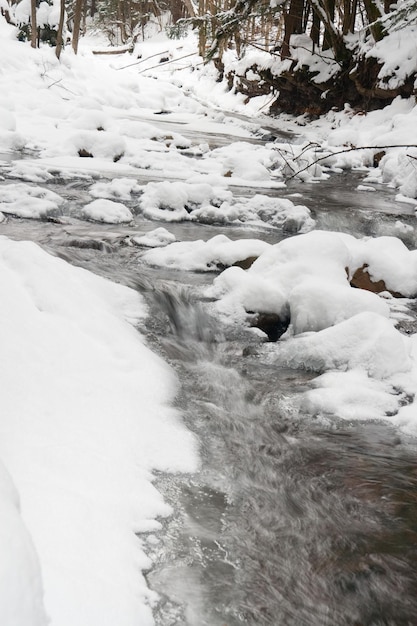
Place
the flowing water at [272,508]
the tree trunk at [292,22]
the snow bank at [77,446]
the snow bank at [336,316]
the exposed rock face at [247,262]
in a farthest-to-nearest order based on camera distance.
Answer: the tree trunk at [292,22]
the exposed rock face at [247,262]
the snow bank at [336,316]
the flowing water at [272,508]
the snow bank at [77,446]

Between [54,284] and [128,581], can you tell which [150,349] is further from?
[128,581]

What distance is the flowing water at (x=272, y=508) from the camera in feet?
6.03

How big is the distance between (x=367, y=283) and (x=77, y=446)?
3.37m

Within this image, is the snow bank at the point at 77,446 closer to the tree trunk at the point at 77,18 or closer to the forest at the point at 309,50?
the forest at the point at 309,50

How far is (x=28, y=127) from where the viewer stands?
12297 millimetres

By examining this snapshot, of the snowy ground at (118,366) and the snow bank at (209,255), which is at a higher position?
the snowy ground at (118,366)

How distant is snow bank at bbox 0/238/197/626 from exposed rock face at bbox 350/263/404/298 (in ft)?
7.02

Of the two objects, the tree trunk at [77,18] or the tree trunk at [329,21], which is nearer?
the tree trunk at [329,21]

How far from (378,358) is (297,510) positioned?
1364 millimetres

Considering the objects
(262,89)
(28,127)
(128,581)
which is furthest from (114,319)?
(262,89)

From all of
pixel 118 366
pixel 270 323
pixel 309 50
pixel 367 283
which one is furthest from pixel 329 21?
pixel 118 366

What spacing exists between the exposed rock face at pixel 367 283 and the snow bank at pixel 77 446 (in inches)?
84.3

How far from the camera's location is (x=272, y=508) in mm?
2311

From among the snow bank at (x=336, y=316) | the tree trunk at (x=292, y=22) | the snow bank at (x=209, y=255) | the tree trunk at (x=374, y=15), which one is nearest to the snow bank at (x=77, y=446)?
the snow bank at (x=336, y=316)
